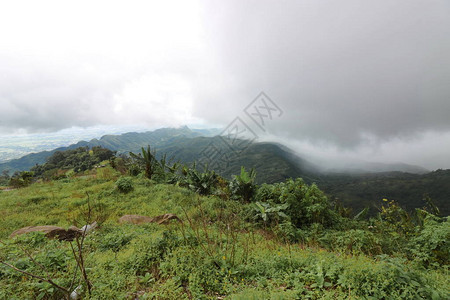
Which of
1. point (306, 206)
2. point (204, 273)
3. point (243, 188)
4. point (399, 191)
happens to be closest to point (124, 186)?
point (243, 188)

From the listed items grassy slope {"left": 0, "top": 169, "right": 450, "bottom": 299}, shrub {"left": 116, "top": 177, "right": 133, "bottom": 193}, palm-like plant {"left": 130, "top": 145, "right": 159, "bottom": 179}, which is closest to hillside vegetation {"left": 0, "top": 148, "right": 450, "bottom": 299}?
grassy slope {"left": 0, "top": 169, "right": 450, "bottom": 299}

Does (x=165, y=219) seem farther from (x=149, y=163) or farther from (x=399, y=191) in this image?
(x=399, y=191)

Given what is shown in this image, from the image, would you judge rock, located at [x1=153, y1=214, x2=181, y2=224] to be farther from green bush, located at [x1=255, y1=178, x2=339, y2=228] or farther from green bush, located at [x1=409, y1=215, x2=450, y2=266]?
green bush, located at [x1=409, y1=215, x2=450, y2=266]

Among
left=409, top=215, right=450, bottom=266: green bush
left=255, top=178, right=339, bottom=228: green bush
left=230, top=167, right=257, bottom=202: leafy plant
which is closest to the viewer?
left=409, top=215, right=450, bottom=266: green bush

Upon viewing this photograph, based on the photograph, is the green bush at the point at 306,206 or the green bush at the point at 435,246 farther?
the green bush at the point at 306,206

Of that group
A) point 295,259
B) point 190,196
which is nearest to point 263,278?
point 295,259

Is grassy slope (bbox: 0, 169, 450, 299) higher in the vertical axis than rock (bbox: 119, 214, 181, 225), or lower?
higher

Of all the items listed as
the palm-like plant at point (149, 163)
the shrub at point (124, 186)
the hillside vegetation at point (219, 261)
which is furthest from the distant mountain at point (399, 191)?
the shrub at point (124, 186)

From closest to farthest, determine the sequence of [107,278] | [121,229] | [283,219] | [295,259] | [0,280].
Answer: [0,280] < [107,278] < [295,259] < [121,229] < [283,219]

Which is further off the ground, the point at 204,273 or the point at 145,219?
the point at 204,273

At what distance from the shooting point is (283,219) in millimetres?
6582

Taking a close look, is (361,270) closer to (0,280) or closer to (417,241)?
(417,241)

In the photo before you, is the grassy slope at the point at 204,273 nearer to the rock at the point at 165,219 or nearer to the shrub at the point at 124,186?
the rock at the point at 165,219

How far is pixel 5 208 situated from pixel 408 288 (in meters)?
11.8
